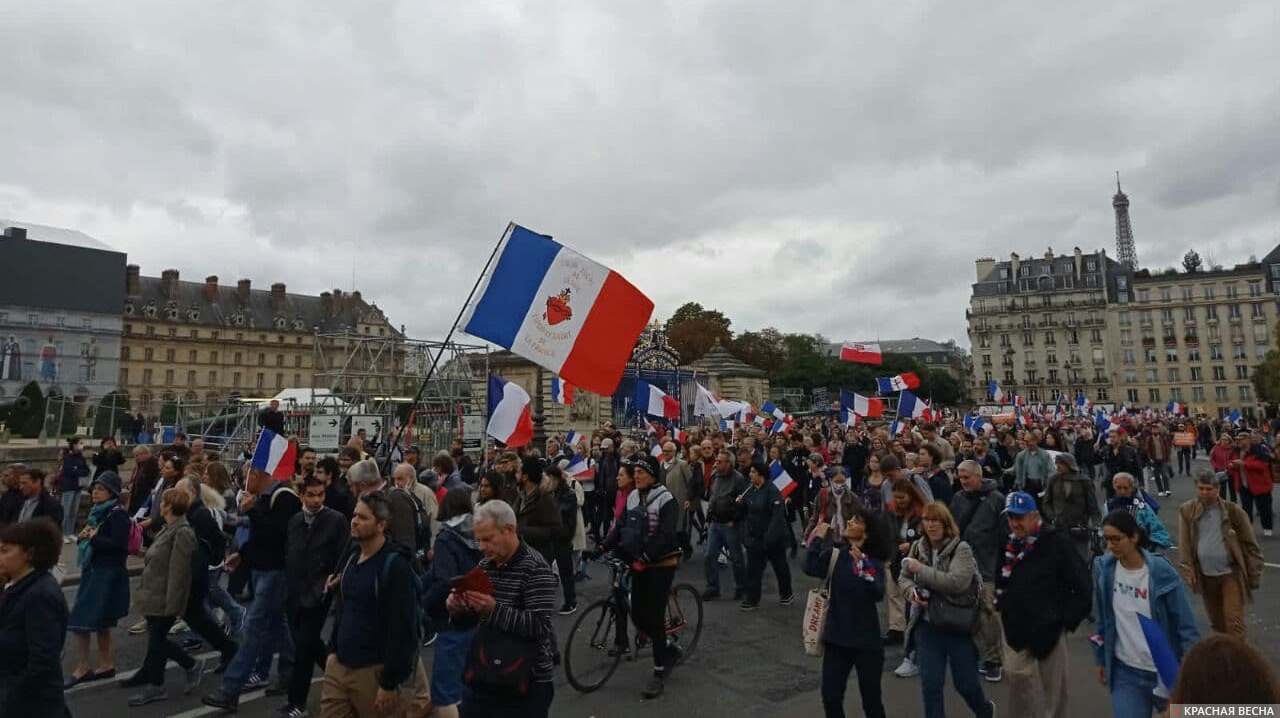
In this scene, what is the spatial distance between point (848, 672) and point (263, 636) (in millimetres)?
4619

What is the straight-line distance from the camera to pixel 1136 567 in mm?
4031

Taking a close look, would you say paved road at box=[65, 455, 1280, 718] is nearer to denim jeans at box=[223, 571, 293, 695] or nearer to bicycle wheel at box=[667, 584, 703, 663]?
bicycle wheel at box=[667, 584, 703, 663]

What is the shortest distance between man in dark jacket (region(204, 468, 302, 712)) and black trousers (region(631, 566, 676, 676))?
2.96m

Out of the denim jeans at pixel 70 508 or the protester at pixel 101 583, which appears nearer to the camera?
the protester at pixel 101 583

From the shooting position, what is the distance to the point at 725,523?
886 centimetres

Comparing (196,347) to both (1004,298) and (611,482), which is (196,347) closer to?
(611,482)

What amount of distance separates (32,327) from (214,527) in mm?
61077

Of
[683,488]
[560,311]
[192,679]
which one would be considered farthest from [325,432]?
[192,679]

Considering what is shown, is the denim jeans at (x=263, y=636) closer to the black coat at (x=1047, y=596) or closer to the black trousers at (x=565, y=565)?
the black trousers at (x=565, y=565)

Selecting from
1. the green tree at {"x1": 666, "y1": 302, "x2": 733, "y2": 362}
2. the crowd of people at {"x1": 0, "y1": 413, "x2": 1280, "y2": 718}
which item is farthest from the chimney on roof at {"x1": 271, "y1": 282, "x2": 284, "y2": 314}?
the crowd of people at {"x1": 0, "y1": 413, "x2": 1280, "y2": 718}

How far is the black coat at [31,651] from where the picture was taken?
3430mm

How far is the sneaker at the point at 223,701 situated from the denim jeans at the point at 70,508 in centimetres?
994

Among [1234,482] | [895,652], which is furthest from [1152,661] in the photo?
[1234,482]

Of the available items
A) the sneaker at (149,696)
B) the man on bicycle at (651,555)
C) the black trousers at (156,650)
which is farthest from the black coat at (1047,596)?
the sneaker at (149,696)
